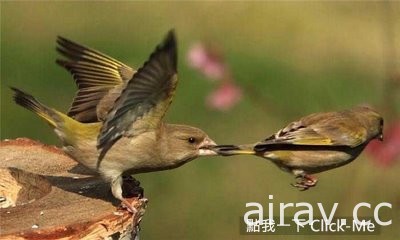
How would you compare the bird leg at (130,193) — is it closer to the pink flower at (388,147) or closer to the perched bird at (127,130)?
the perched bird at (127,130)

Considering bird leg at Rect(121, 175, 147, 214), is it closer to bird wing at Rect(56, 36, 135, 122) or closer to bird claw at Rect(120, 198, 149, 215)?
bird claw at Rect(120, 198, 149, 215)

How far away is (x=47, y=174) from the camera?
224 inches

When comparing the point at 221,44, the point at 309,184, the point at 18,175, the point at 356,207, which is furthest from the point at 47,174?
the point at 221,44

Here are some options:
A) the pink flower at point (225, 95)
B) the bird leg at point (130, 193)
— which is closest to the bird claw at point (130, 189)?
the bird leg at point (130, 193)

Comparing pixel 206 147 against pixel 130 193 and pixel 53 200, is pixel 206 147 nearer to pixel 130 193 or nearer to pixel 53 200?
pixel 130 193

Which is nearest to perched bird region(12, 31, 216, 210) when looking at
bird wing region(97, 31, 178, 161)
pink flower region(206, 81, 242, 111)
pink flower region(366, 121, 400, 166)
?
bird wing region(97, 31, 178, 161)

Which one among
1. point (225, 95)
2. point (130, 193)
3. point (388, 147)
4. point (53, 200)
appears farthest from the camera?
point (225, 95)

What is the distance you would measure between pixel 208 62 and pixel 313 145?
205cm

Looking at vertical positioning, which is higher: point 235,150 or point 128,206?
point 235,150

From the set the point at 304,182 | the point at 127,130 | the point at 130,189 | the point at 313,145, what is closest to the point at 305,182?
the point at 304,182

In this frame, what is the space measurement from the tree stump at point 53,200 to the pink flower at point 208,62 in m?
1.71

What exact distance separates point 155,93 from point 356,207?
3292 millimetres

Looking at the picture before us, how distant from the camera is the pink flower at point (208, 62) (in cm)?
760

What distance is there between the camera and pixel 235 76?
1027 centimetres
